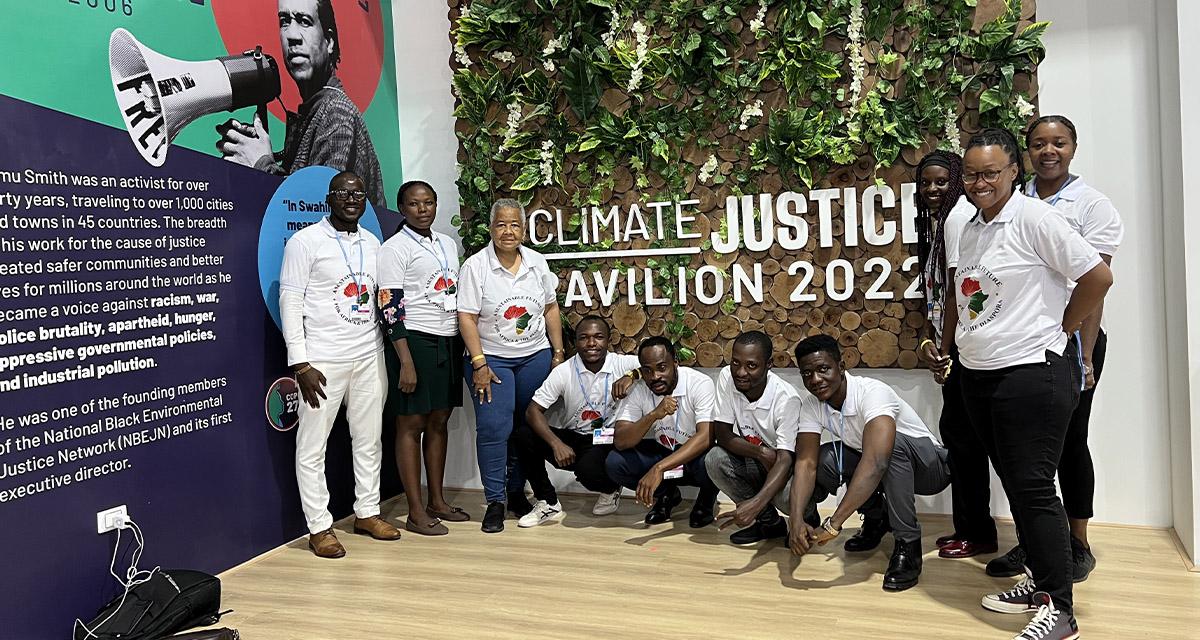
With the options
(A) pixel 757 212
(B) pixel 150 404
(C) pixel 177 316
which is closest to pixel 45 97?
(C) pixel 177 316

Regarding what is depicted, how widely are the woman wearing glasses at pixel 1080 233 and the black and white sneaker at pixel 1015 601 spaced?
1.00 feet

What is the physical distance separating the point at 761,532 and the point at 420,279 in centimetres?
186

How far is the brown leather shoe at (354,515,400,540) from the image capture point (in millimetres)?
4016

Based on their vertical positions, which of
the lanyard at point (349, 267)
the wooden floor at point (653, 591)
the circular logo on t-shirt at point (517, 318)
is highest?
the lanyard at point (349, 267)

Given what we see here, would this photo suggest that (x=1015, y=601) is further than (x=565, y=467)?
No

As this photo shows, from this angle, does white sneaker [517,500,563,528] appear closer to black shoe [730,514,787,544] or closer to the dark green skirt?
the dark green skirt

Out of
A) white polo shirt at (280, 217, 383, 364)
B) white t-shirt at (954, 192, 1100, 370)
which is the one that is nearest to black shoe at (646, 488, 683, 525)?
white polo shirt at (280, 217, 383, 364)

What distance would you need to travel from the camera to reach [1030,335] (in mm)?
2516

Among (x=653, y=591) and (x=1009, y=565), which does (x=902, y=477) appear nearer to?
(x=1009, y=565)

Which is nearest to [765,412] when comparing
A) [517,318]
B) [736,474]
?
[736,474]

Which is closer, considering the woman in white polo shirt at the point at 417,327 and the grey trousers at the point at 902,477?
the grey trousers at the point at 902,477

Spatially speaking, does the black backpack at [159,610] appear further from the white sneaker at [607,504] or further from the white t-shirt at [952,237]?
the white t-shirt at [952,237]

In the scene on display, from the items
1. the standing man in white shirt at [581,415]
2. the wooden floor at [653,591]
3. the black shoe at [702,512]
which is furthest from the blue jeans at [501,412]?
the black shoe at [702,512]

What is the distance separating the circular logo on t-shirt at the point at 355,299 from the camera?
12.6ft
